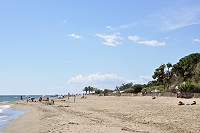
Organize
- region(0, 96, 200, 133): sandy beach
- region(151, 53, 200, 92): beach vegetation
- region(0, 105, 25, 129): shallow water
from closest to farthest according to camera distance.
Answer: region(0, 96, 200, 133): sandy beach < region(0, 105, 25, 129): shallow water < region(151, 53, 200, 92): beach vegetation

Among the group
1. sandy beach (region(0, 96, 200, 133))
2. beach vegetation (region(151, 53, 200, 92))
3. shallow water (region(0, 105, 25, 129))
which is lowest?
shallow water (region(0, 105, 25, 129))

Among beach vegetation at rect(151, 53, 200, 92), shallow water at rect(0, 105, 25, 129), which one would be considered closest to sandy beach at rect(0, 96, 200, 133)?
shallow water at rect(0, 105, 25, 129)

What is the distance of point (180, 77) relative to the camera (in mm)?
85062

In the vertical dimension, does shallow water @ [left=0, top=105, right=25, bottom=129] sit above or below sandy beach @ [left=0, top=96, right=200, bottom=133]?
Answer: below

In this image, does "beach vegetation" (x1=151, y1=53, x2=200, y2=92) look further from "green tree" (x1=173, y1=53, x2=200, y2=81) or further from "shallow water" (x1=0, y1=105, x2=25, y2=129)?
"shallow water" (x1=0, y1=105, x2=25, y2=129)

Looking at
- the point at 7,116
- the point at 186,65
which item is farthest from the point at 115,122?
the point at 186,65

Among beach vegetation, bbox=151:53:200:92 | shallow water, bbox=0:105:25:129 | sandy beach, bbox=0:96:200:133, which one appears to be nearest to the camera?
sandy beach, bbox=0:96:200:133

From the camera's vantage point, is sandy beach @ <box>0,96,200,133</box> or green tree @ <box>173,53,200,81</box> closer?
sandy beach @ <box>0,96,200,133</box>

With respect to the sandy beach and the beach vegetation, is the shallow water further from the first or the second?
the beach vegetation

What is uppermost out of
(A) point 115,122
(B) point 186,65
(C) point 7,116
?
(B) point 186,65

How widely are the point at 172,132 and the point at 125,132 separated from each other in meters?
2.10

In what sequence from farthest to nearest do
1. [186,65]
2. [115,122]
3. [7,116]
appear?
[186,65]
[7,116]
[115,122]

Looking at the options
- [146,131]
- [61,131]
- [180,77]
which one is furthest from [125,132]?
[180,77]

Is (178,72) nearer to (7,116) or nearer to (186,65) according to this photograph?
(186,65)
